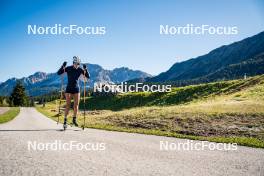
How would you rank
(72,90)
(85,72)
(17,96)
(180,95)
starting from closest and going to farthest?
(72,90)
(85,72)
(180,95)
(17,96)

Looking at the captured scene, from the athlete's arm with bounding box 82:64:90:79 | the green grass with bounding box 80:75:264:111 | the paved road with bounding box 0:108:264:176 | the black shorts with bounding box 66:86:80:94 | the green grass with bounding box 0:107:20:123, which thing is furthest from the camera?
the green grass with bounding box 80:75:264:111

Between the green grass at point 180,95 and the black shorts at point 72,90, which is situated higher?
the green grass at point 180,95

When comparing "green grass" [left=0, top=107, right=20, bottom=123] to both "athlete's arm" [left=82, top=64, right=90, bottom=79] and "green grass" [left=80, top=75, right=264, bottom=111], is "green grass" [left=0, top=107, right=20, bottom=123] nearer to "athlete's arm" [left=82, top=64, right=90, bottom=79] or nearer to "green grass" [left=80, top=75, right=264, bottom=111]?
"athlete's arm" [left=82, top=64, right=90, bottom=79]

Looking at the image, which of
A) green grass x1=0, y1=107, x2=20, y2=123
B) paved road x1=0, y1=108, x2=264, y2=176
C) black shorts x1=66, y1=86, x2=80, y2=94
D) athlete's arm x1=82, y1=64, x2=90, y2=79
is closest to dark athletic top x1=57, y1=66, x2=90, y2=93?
black shorts x1=66, y1=86, x2=80, y2=94

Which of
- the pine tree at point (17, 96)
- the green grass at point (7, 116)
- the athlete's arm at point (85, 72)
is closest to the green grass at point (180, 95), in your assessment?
the green grass at point (7, 116)

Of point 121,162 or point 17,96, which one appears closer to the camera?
point 121,162

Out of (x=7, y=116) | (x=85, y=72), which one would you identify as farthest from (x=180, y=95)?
(x=85, y=72)

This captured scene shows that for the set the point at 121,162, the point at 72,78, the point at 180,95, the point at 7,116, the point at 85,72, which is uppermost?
the point at 180,95

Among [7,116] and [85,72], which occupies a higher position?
[85,72]

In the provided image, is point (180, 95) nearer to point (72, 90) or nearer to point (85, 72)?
point (85, 72)

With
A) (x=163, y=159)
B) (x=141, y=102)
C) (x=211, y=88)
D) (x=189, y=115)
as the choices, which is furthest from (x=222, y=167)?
(x=141, y=102)

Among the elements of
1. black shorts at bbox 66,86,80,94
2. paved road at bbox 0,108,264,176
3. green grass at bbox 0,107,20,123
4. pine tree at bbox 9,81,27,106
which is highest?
pine tree at bbox 9,81,27,106

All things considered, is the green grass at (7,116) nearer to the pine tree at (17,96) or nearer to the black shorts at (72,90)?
the black shorts at (72,90)

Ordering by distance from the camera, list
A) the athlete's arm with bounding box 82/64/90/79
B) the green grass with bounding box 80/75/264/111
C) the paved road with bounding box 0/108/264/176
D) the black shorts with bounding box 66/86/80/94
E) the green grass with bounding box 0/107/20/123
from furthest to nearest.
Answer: the green grass with bounding box 80/75/264/111
the green grass with bounding box 0/107/20/123
the athlete's arm with bounding box 82/64/90/79
the black shorts with bounding box 66/86/80/94
the paved road with bounding box 0/108/264/176
